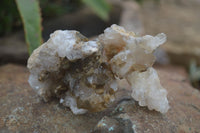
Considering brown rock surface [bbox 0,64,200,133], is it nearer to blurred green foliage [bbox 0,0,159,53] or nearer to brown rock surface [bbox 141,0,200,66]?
blurred green foliage [bbox 0,0,159,53]

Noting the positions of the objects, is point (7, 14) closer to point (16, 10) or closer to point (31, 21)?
point (16, 10)

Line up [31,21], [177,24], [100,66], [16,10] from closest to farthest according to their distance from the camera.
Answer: [100,66], [31,21], [16,10], [177,24]

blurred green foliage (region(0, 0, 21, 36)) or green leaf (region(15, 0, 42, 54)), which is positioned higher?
green leaf (region(15, 0, 42, 54))

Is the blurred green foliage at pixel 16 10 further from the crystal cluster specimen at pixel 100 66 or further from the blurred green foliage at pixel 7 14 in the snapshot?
the crystal cluster specimen at pixel 100 66

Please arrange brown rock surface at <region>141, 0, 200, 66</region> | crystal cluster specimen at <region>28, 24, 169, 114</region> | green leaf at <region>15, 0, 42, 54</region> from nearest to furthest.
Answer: crystal cluster specimen at <region>28, 24, 169, 114</region>, green leaf at <region>15, 0, 42, 54</region>, brown rock surface at <region>141, 0, 200, 66</region>

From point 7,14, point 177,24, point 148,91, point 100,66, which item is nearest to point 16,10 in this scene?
point 7,14

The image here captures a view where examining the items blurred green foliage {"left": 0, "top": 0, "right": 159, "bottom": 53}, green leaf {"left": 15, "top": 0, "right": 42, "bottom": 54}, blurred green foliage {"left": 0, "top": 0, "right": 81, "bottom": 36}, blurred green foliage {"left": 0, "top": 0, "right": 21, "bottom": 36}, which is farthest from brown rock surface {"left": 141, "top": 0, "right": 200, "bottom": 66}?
green leaf {"left": 15, "top": 0, "right": 42, "bottom": 54}

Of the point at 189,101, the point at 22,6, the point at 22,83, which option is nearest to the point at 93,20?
the point at 22,6

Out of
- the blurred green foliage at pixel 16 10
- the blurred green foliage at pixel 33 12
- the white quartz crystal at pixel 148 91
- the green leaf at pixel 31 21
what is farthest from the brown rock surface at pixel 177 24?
the white quartz crystal at pixel 148 91
